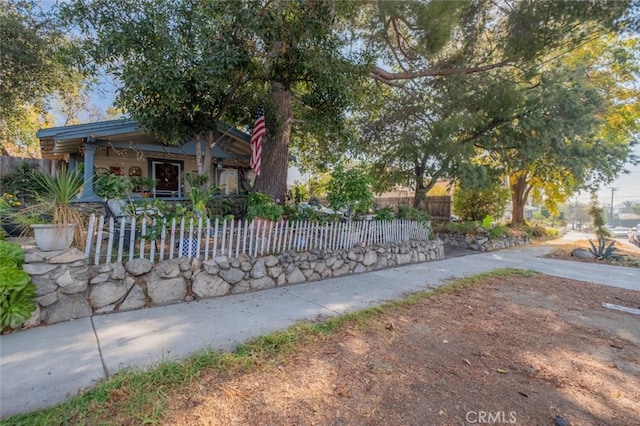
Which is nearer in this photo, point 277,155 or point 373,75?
point 277,155

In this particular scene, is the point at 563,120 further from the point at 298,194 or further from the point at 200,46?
the point at 200,46

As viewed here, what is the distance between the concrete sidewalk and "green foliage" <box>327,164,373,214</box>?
63.4 inches

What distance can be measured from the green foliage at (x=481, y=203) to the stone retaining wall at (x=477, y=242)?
55.0 inches

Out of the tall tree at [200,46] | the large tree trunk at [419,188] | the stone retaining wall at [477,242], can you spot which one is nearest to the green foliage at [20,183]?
the tall tree at [200,46]

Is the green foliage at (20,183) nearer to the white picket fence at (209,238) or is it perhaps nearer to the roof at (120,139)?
the roof at (120,139)

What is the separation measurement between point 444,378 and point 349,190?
4111 mm

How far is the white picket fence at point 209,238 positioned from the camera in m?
3.65

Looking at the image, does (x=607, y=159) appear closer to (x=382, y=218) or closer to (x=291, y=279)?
(x=382, y=218)

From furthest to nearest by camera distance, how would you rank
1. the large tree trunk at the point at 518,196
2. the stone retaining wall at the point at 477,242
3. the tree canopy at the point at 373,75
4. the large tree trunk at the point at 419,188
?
the large tree trunk at the point at 518,196 → the stone retaining wall at the point at 477,242 → the large tree trunk at the point at 419,188 → the tree canopy at the point at 373,75

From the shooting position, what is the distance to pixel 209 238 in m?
4.25

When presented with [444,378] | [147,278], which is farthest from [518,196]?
[147,278]

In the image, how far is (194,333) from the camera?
9.71 feet

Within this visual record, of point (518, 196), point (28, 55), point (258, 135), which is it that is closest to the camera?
point (258, 135)

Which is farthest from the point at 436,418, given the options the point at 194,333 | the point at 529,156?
the point at 529,156
